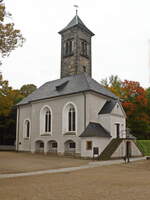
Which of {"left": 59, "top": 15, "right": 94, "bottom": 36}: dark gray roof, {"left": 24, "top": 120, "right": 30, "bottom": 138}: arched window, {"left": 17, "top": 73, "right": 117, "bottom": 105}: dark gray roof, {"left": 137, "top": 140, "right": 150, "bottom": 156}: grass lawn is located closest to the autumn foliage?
{"left": 137, "top": 140, "right": 150, "bottom": 156}: grass lawn

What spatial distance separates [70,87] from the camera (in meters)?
32.2

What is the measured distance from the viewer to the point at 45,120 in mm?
34188

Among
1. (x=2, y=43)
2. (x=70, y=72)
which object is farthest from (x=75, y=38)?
(x=2, y=43)

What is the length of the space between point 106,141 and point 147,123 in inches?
639

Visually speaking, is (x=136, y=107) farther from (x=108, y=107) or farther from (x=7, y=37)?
(x=7, y=37)

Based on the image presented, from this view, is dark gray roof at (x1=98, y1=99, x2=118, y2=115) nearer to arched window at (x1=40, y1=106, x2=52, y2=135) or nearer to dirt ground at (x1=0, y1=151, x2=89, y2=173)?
arched window at (x1=40, y1=106, x2=52, y2=135)

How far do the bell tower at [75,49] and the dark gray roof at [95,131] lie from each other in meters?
10.7

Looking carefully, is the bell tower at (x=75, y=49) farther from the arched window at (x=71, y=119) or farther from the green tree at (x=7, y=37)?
the green tree at (x=7, y=37)

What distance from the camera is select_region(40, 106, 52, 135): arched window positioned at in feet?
110

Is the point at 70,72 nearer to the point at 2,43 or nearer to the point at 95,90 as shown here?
the point at 95,90

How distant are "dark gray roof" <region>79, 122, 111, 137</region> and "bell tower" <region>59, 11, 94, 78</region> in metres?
10.7

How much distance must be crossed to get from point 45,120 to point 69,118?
4883mm

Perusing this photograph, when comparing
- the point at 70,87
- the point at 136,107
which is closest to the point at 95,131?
the point at 70,87

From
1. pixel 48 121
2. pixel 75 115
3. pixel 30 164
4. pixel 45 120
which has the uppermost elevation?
pixel 75 115
